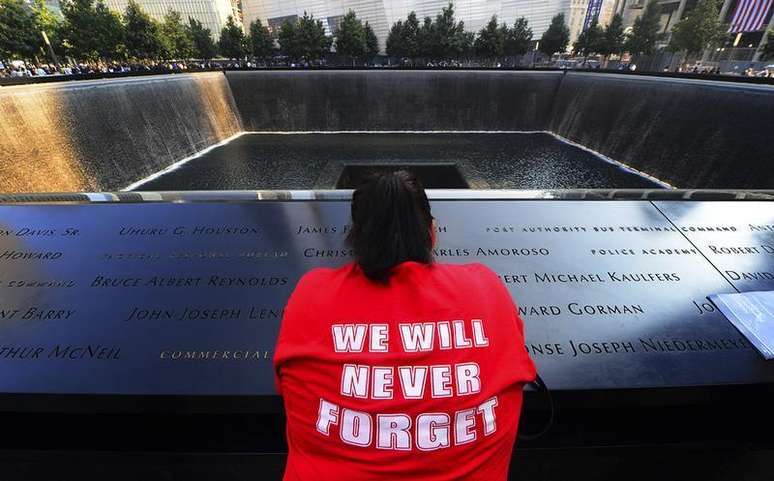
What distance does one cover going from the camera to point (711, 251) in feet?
6.84

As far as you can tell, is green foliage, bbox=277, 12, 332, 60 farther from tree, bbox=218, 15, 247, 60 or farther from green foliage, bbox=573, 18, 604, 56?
green foliage, bbox=573, 18, 604, 56

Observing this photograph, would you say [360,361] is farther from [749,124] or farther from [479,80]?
[479,80]

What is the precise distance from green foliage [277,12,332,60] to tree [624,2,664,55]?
25.5m

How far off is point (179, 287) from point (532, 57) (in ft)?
169

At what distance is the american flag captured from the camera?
32.2 metres

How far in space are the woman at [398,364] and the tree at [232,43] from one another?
130 feet

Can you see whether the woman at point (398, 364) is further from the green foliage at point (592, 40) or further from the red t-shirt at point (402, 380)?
the green foliage at point (592, 40)

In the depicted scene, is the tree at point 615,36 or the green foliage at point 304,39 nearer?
the tree at point 615,36

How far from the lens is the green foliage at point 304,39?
32500 mm

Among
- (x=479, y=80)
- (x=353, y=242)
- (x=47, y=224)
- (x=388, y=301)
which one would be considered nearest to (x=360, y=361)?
(x=388, y=301)

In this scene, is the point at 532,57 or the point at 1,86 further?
the point at 532,57

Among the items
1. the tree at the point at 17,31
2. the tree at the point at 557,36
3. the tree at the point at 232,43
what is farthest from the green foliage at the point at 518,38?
the tree at the point at 17,31

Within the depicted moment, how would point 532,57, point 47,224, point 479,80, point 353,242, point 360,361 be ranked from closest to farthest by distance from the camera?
point 360,361, point 353,242, point 47,224, point 479,80, point 532,57

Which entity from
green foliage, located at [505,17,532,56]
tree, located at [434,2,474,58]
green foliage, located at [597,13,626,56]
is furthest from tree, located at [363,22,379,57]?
green foliage, located at [597,13,626,56]
